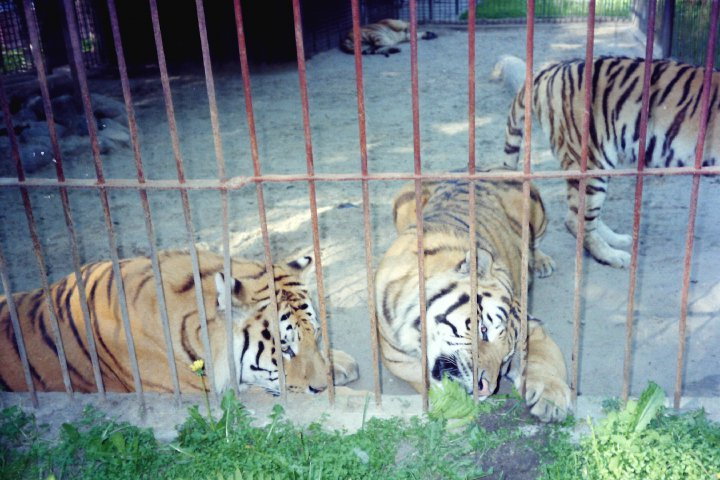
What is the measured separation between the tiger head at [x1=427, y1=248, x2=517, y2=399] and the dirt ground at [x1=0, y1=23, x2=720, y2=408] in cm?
51

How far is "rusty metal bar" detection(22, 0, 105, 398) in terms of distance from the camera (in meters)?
2.35

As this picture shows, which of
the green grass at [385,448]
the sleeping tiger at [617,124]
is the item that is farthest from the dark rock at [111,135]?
the green grass at [385,448]

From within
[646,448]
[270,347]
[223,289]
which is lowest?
[646,448]

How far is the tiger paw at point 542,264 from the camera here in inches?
173

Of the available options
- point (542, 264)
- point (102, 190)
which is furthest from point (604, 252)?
point (102, 190)

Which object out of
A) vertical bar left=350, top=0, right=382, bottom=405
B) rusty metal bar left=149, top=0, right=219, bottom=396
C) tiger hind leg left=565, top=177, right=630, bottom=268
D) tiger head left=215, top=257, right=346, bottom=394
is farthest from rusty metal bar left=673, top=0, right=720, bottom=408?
tiger hind leg left=565, top=177, right=630, bottom=268

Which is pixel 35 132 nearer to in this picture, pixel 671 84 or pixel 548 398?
pixel 671 84

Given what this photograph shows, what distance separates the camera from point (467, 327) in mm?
2850

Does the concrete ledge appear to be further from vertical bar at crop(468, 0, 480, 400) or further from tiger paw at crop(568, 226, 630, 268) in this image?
tiger paw at crop(568, 226, 630, 268)

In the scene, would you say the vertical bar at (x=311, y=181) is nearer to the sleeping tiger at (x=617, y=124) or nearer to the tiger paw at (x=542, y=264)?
the tiger paw at (x=542, y=264)

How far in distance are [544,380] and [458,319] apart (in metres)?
0.42

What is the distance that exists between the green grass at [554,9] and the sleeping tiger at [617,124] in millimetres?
11046

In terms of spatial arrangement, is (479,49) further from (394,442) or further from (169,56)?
(394,442)

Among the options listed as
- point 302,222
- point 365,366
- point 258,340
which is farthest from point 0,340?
point 302,222
